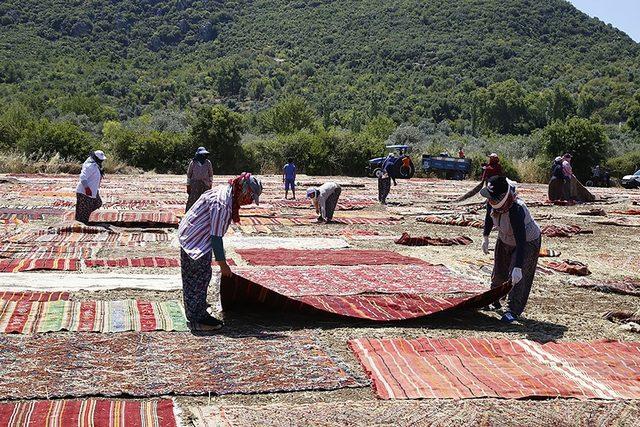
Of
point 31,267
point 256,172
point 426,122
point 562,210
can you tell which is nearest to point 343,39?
point 426,122

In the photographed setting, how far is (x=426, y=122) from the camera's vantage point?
74750 millimetres

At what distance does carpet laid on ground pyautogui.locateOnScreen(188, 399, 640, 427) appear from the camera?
4.64 m

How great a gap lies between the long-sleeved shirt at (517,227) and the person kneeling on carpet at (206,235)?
225 centimetres

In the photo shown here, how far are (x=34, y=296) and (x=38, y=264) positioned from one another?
2.00 meters

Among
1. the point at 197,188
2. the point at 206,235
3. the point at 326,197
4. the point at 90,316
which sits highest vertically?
the point at 206,235

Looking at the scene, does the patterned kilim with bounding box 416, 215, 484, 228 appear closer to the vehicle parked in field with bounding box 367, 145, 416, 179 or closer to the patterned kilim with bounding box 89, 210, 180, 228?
the patterned kilim with bounding box 89, 210, 180, 228

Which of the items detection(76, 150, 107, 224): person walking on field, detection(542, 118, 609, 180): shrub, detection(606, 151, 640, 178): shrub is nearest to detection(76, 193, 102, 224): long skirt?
detection(76, 150, 107, 224): person walking on field

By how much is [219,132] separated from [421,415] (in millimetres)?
38531

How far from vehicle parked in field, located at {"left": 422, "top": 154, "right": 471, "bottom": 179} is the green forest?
14.5 m

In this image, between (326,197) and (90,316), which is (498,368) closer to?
(90,316)

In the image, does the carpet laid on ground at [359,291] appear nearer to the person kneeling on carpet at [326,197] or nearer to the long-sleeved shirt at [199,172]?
the long-sleeved shirt at [199,172]

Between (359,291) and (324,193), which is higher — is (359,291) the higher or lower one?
the lower one

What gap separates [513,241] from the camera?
742cm

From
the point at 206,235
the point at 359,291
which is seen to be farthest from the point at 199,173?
the point at 206,235
